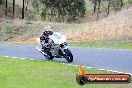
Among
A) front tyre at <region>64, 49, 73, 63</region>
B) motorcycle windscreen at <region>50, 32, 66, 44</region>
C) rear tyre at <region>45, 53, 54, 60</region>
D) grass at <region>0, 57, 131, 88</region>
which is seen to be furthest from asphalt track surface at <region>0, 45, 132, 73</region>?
grass at <region>0, 57, 131, 88</region>

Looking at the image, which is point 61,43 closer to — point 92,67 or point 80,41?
point 92,67

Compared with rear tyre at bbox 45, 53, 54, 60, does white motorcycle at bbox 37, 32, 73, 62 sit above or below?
above

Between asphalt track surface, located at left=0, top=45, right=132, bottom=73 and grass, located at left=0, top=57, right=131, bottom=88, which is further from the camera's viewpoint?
asphalt track surface, located at left=0, top=45, right=132, bottom=73

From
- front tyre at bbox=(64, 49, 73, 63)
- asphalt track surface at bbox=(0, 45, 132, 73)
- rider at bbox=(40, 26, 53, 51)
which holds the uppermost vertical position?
rider at bbox=(40, 26, 53, 51)

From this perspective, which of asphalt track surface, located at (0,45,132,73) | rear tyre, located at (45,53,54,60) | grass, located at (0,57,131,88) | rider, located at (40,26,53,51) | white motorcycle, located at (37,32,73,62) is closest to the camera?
grass, located at (0,57,131,88)

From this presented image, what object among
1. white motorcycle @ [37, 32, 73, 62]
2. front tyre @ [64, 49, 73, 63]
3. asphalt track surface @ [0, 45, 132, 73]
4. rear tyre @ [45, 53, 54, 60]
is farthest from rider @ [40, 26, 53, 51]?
front tyre @ [64, 49, 73, 63]

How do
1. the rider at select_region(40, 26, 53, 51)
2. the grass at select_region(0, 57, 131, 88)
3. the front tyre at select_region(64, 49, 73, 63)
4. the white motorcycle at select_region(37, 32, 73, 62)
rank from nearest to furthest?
the grass at select_region(0, 57, 131, 88), the front tyre at select_region(64, 49, 73, 63), the white motorcycle at select_region(37, 32, 73, 62), the rider at select_region(40, 26, 53, 51)

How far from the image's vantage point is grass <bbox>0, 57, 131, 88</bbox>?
42.7 ft

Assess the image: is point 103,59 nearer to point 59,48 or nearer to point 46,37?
point 59,48

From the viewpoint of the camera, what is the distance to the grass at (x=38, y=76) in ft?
42.7

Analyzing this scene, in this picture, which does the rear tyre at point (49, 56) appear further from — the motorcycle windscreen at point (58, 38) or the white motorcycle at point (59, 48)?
the motorcycle windscreen at point (58, 38)

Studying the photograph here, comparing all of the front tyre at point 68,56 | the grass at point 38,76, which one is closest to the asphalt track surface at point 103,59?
the front tyre at point 68,56

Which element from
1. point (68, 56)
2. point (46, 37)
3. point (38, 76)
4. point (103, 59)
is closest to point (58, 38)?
point (46, 37)

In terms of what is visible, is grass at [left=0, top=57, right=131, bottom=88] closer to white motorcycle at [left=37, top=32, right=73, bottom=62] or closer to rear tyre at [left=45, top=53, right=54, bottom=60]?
white motorcycle at [left=37, top=32, right=73, bottom=62]
